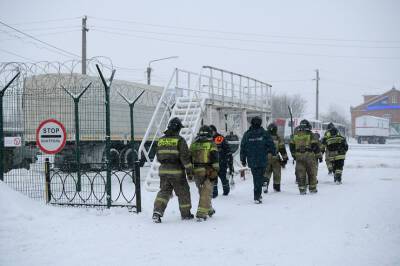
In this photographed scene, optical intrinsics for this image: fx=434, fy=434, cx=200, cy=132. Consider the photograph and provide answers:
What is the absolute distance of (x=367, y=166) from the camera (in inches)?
707

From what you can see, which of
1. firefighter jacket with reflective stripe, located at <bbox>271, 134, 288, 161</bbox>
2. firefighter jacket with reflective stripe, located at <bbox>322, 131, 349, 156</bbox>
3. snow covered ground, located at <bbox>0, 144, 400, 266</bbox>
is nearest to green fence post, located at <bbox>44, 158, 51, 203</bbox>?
snow covered ground, located at <bbox>0, 144, 400, 266</bbox>

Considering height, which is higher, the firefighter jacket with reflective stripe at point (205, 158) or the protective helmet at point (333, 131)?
the protective helmet at point (333, 131)

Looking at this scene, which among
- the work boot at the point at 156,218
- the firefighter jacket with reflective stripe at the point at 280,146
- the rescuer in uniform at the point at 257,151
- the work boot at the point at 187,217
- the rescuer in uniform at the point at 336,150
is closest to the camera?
the work boot at the point at 156,218

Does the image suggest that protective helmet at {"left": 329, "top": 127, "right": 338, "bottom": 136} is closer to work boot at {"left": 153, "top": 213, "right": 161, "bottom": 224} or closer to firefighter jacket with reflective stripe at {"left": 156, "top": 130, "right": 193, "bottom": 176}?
firefighter jacket with reflective stripe at {"left": 156, "top": 130, "right": 193, "bottom": 176}

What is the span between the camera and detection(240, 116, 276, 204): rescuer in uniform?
9.64 meters

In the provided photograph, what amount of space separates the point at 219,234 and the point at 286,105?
70.0 metres

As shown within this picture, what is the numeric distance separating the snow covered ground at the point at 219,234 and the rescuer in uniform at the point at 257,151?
0.56 metres

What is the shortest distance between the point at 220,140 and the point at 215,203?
63.7 inches

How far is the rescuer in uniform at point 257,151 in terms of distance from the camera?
9.64 m

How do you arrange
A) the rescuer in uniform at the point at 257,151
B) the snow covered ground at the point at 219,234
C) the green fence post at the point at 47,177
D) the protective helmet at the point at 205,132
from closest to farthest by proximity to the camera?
the snow covered ground at the point at 219,234, the protective helmet at the point at 205,132, the green fence post at the point at 47,177, the rescuer in uniform at the point at 257,151

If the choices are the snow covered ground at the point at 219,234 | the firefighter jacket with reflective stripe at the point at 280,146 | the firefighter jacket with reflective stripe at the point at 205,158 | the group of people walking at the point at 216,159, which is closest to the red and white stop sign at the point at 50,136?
the snow covered ground at the point at 219,234

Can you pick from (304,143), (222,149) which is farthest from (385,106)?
(222,149)

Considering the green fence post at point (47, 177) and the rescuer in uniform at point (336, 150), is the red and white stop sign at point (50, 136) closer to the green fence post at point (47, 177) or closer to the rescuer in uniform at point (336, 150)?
the green fence post at point (47, 177)

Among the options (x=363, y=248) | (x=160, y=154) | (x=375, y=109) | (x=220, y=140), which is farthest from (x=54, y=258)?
(x=375, y=109)
